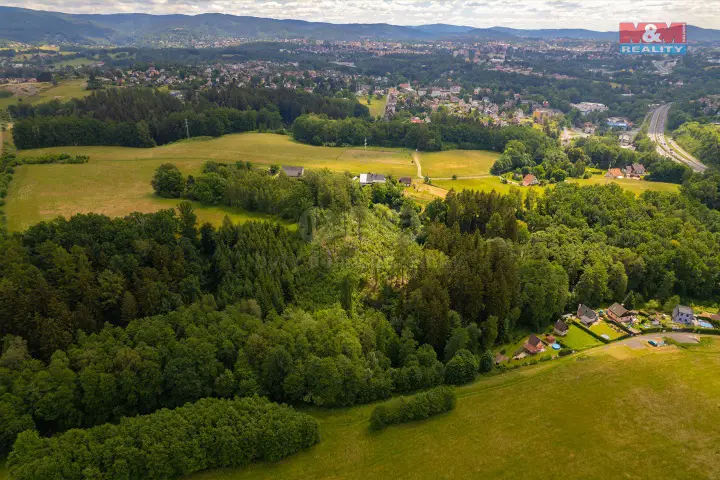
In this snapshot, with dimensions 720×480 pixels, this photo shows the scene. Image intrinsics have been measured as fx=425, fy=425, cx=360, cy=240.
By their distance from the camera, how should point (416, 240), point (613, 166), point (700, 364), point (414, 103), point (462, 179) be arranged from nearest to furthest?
point (700, 364)
point (416, 240)
point (462, 179)
point (613, 166)
point (414, 103)

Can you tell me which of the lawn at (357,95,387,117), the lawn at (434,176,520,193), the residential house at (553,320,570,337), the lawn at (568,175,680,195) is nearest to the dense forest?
the lawn at (357,95,387,117)

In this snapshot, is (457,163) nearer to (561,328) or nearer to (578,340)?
(561,328)

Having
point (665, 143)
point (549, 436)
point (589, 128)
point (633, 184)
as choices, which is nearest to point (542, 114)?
point (589, 128)

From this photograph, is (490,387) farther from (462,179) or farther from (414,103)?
(414,103)

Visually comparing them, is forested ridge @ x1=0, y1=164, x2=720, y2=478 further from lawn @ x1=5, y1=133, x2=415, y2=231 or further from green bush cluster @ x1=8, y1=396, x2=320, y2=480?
lawn @ x1=5, y1=133, x2=415, y2=231

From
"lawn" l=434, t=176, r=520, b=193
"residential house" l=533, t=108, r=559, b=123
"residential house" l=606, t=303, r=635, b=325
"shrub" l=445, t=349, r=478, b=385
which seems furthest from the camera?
"residential house" l=533, t=108, r=559, b=123

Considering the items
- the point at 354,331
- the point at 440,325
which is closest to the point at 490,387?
the point at 440,325
